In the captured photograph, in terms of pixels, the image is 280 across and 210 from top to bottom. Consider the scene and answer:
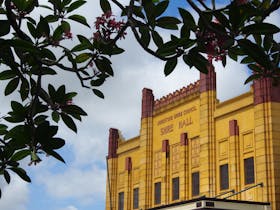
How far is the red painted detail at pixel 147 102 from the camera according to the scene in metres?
43.9

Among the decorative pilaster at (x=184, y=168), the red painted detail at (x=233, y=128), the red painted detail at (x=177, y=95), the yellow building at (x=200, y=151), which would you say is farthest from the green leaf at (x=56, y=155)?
the red painted detail at (x=177, y=95)

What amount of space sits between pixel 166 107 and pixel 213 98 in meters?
5.59

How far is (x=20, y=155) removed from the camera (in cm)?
394

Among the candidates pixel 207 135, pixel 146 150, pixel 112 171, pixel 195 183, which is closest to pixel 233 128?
pixel 207 135

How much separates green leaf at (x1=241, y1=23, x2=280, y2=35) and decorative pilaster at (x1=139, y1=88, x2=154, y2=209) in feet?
129

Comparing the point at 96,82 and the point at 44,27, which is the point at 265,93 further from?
the point at 44,27

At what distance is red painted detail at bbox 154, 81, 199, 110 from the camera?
1553 inches

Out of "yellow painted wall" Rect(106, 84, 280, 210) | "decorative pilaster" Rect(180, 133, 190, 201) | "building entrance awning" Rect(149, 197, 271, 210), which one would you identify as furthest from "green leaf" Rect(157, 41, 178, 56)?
"decorative pilaster" Rect(180, 133, 190, 201)

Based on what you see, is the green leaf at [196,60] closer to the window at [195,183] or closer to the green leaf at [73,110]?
the green leaf at [73,110]

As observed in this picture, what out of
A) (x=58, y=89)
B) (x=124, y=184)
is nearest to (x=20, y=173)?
(x=58, y=89)

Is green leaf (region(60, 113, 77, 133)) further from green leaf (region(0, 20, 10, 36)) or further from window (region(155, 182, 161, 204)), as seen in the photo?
window (region(155, 182, 161, 204))

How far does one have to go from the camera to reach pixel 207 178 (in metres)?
35.8

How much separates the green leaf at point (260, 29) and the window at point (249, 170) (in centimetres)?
3045

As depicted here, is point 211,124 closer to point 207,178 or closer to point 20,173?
point 207,178
